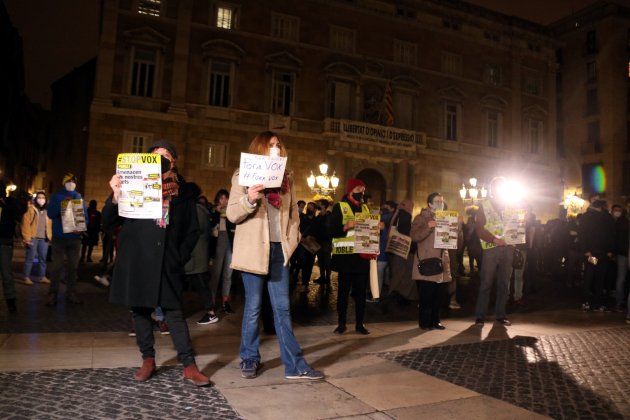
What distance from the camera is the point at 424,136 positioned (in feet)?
90.3

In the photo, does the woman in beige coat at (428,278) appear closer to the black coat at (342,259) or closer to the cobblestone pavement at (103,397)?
the black coat at (342,259)

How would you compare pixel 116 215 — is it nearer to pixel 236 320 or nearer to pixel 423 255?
pixel 236 320

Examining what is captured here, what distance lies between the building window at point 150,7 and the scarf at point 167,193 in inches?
821

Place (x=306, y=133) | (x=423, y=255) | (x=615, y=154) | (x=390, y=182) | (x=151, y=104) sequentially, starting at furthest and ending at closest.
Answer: (x=615, y=154)
(x=390, y=182)
(x=306, y=133)
(x=151, y=104)
(x=423, y=255)

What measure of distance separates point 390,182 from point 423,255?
20580 millimetres

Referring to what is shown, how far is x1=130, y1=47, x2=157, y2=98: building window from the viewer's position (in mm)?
21891

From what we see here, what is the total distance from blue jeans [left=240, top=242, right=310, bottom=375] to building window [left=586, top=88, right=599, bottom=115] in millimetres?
44735

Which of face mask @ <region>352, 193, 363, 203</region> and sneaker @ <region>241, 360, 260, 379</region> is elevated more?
face mask @ <region>352, 193, 363, 203</region>

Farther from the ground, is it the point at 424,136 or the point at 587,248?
the point at 424,136

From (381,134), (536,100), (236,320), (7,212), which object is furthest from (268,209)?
(536,100)

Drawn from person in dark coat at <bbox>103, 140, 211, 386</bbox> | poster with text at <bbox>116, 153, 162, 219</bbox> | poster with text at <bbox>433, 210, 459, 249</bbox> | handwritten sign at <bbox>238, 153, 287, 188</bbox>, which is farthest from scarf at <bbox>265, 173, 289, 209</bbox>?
poster with text at <bbox>433, 210, 459, 249</bbox>

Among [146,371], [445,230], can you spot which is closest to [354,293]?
[445,230]

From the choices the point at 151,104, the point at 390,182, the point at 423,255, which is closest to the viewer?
the point at 423,255

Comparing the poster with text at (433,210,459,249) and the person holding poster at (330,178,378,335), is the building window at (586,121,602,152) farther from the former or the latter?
the person holding poster at (330,178,378,335)
